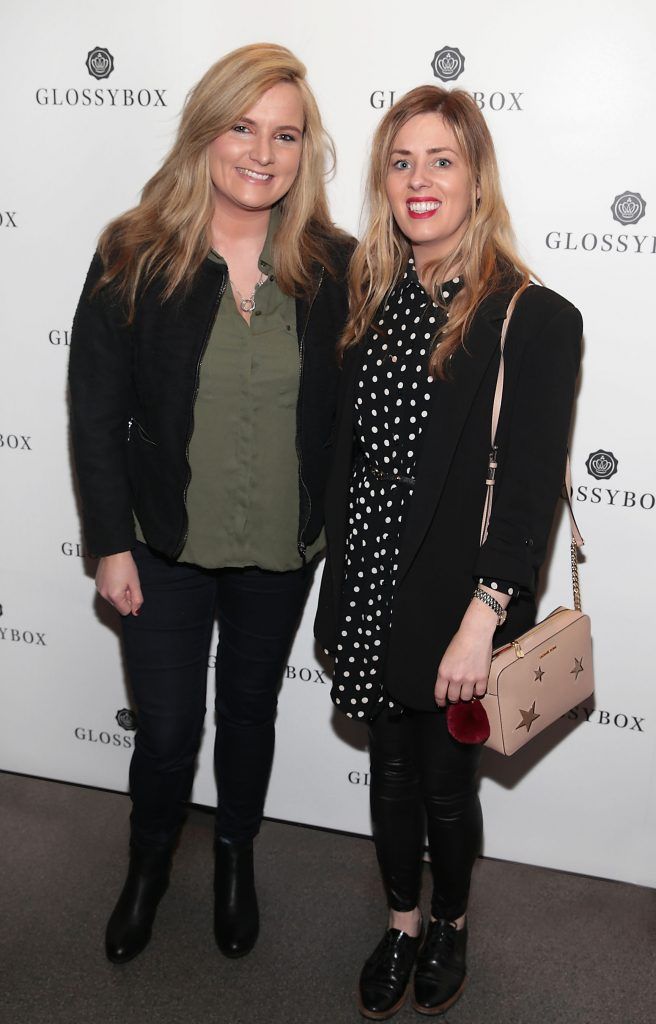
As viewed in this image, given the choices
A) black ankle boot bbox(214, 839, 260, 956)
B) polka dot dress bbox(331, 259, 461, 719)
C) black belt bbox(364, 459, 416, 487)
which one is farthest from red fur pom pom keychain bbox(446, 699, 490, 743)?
black ankle boot bbox(214, 839, 260, 956)

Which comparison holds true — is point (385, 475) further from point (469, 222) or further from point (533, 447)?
point (469, 222)

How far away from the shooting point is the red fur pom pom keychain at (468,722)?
5.92ft

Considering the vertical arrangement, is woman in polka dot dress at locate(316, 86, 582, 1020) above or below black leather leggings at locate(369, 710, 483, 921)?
above

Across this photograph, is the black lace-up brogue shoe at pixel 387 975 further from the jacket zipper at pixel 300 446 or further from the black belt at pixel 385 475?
the black belt at pixel 385 475

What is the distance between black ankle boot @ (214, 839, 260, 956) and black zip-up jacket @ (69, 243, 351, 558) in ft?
2.69

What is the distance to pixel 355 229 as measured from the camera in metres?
2.29

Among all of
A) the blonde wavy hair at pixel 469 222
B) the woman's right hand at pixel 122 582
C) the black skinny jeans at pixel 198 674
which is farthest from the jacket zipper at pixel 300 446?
the woman's right hand at pixel 122 582

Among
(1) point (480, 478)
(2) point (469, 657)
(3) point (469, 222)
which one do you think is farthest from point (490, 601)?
(3) point (469, 222)

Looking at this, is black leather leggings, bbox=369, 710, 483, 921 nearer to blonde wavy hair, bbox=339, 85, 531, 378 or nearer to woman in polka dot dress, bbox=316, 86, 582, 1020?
woman in polka dot dress, bbox=316, 86, 582, 1020

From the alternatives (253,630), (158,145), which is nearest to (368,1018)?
(253,630)

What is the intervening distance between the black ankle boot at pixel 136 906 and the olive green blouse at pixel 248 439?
2.54 ft

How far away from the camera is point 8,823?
2709 millimetres

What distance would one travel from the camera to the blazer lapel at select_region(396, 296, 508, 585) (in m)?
1.70

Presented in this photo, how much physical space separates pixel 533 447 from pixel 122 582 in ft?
3.03
